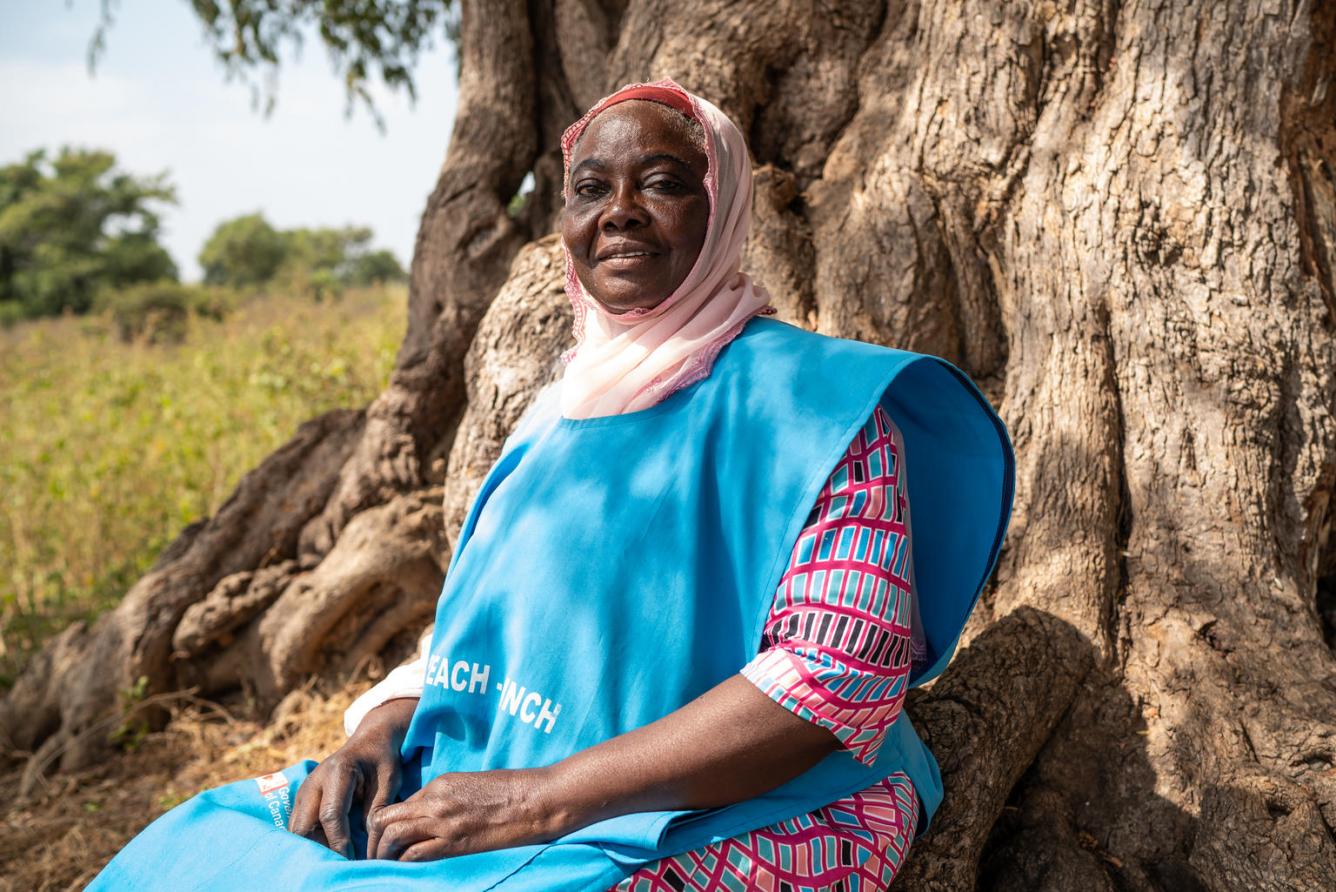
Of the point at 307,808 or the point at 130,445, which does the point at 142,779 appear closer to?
the point at 307,808

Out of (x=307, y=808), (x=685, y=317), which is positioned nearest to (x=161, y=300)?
(x=307, y=808)

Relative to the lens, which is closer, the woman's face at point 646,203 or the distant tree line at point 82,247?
the woman's face at point 646,203

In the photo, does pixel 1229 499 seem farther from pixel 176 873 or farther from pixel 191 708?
pixel 191 708

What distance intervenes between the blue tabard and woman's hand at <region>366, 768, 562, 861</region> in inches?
1.9

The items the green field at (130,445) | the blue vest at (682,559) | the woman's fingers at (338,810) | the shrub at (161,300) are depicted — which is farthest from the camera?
the shrub at (161,300)

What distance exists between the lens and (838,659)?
1.78m

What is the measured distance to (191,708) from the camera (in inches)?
187

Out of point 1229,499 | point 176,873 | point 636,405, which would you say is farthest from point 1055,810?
point 176,873

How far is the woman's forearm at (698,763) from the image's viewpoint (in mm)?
1801

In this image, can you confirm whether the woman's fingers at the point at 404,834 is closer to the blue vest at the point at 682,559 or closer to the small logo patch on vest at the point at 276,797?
the blue vest at the point at 682,559

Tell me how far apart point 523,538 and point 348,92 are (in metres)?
5.49

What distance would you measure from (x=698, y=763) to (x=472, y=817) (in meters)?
0.40

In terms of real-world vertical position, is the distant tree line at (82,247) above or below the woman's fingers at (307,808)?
above

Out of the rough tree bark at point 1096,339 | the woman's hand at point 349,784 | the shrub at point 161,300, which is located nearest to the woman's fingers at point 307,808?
the woman's hand at point 349,784
